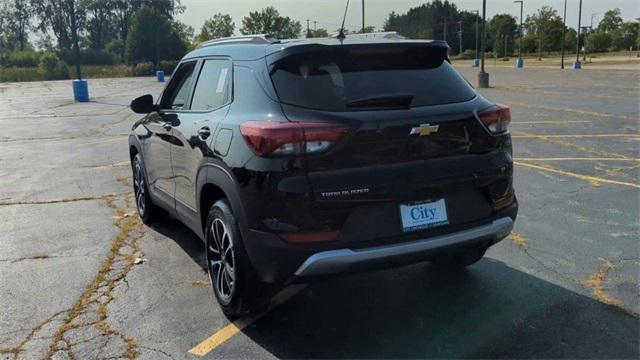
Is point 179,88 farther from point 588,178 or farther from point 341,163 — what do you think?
point 588,178

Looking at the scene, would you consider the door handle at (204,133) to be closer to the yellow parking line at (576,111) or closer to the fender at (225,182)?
the fender at (225,182)

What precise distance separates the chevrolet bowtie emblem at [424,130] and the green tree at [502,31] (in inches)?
3745

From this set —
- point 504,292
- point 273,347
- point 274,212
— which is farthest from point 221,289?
point 504,292

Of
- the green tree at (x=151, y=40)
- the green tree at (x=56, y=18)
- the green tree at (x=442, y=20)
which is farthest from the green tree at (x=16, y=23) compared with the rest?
the green tree at (x=442, y=20)

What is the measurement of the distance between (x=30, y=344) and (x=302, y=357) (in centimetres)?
172

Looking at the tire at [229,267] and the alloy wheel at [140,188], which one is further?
the alloy wheel at [140,188]

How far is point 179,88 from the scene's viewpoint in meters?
5.04

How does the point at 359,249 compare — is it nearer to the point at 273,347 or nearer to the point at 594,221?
the point at 273,347

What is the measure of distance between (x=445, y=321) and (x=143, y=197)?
3.69 meters


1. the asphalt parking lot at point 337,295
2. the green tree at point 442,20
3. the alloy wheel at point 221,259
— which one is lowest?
the asphalt parking lot at point 337,295

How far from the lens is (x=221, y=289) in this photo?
3920mm

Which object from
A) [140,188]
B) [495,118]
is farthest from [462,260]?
[140,188]

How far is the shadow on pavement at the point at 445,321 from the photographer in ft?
10.9

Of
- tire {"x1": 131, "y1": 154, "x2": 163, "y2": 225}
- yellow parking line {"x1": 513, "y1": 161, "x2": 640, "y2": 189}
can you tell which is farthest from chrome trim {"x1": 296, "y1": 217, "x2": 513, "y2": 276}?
yellow parking line {"x1": 513, "y1": 161, "x2": 640, "y2": 189}
